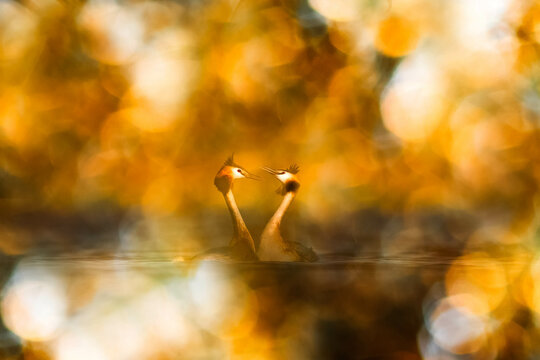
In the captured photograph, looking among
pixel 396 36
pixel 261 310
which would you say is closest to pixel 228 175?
pixel 261 310

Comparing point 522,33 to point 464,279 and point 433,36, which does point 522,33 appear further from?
point 464,279

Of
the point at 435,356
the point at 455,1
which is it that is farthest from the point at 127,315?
the point at 455,1

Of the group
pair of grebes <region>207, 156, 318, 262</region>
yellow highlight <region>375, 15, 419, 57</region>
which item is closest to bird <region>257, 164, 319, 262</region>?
pair of grebes <region>207, 156, 318, 262</region>

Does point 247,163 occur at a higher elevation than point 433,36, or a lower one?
lower

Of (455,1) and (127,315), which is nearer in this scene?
(127,315)

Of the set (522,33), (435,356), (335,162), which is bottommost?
(435,356)

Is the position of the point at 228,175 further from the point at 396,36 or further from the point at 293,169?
the point at 396,36

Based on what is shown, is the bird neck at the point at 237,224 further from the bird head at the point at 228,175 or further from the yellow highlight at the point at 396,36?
the yellow highlight at the point at 396,36

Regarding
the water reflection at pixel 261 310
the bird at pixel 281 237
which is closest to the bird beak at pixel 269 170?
the bird at pixel 281 237
